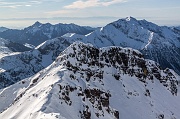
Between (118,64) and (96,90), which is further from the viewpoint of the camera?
(118,64)

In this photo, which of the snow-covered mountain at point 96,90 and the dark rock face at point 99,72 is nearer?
the snow-covered mountain at point 96,90

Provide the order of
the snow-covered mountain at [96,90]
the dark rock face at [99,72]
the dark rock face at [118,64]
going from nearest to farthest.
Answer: the snow-covered mountain at [96,90], the dark rock face at [99,72], the dark rock face at [118,64]

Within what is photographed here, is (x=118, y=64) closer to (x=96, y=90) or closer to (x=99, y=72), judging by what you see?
(x=99, y=72)

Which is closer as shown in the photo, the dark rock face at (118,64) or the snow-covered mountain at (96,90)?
the snow-covered mountain at (96,90)

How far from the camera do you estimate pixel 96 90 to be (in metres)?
82.6

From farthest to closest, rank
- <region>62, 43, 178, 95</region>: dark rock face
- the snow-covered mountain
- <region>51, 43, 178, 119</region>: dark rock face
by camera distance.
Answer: <region>62, 43, 178, 95</region>: dark rock face → <region>51, 43, 178, 119</region>: dark rock face → the snow-covered mountain

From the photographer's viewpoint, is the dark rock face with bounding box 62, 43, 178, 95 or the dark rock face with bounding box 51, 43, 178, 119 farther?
the dark rock face with bounding box 62, 43, 178, 95

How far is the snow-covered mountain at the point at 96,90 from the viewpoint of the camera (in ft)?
217

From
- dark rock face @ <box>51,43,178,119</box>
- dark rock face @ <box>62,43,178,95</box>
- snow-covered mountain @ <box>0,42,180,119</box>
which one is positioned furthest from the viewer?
dark rock face @ <box>62,43,178,95</box>

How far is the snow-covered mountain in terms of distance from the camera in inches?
2606

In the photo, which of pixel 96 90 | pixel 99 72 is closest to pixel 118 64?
pixel 99 72

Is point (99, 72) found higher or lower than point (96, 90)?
higher

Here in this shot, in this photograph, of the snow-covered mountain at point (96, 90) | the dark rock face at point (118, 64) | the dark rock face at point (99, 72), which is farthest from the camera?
the dark rock face at point (118, 64)

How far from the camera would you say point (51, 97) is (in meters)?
64.2
